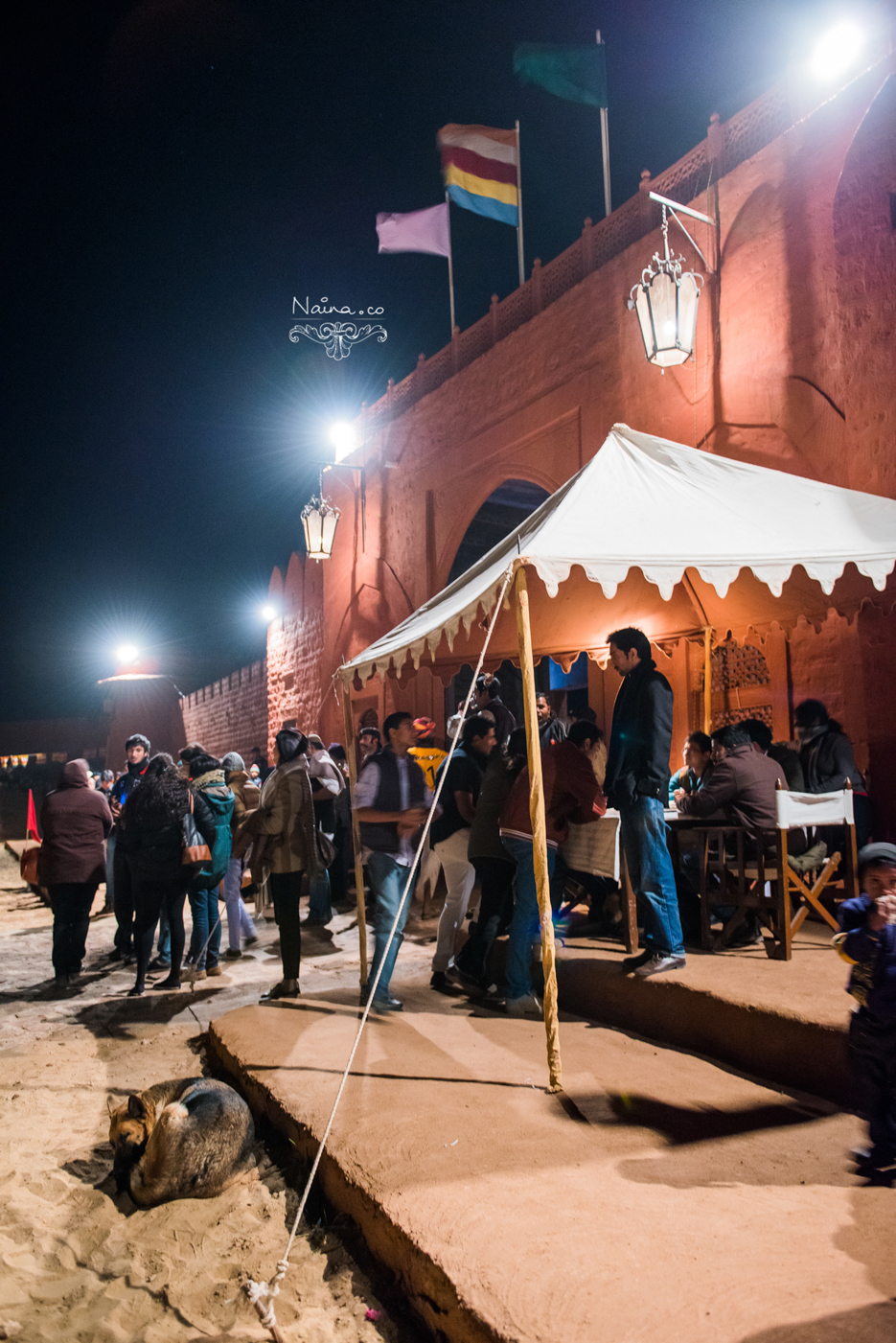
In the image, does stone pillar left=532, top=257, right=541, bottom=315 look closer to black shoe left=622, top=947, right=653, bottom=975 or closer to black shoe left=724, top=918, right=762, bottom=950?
black shoe left=724, top=918, right=762, bottom=950

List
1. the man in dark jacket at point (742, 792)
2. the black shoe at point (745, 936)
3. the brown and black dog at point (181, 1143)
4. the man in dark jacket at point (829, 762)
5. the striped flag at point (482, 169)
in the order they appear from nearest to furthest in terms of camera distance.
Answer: the brown and black dog at point (181, 1143) < the man in dark jacket at point (742, 792) < the black shoe at point (745, 936) < the man in dark jacket at point (829, 762) < the striped flag at point (482, 169)

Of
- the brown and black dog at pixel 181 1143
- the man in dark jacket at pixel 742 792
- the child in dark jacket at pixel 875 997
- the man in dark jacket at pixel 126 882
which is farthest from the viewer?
the man in dark jacket at pixel 126 882

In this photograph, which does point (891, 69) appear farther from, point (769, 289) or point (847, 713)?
point (847, 713)

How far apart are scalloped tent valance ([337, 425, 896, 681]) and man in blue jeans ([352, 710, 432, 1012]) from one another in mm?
647

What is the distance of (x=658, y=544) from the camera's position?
4109mm

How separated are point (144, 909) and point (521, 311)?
8724 mm

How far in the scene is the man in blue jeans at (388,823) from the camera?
5039mm

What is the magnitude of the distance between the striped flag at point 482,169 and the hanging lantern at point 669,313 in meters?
5.27

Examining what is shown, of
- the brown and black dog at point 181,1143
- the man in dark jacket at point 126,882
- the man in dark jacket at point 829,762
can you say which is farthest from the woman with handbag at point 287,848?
the man in dark jacket at point 829,762

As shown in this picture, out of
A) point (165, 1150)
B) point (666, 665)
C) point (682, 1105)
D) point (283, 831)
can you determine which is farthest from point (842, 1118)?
point (666, 665)

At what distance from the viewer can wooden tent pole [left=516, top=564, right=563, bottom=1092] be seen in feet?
11.8

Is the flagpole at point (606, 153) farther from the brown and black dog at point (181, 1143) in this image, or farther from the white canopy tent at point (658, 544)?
the brown and black dog at point (181, 1143)

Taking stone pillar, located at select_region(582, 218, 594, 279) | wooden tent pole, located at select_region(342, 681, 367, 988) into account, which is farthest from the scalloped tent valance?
stone pillar, located at select_region(582, 218, 594, 279)

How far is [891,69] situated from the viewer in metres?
6.37
